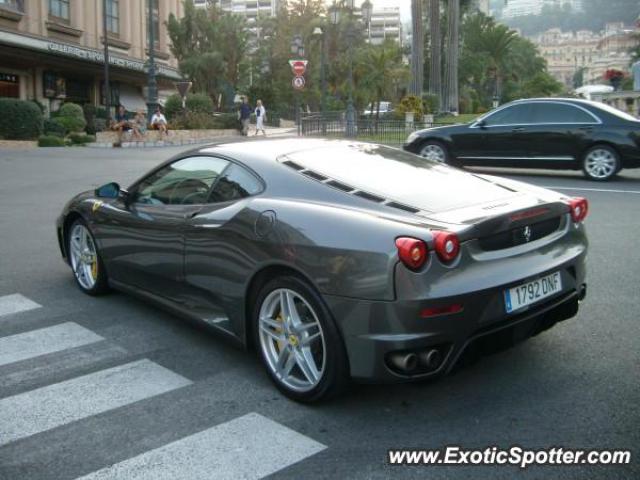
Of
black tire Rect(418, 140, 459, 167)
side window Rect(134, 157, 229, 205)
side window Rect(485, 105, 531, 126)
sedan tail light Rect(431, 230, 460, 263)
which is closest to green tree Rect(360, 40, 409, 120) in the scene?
black tire Rect(418, 140, 459, 167)

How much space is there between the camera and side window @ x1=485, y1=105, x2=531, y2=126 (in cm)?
1406

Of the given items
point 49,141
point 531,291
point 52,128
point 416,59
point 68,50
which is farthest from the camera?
point 68,50

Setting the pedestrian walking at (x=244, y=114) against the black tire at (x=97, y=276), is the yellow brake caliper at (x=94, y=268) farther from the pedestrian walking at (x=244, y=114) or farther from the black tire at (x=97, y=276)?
the pedestrian walking at (x=244, y=114)

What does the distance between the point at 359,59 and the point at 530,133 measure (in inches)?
1556

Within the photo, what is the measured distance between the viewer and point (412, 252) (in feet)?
10.8

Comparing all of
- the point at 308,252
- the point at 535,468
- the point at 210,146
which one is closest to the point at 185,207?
the point at 210,146

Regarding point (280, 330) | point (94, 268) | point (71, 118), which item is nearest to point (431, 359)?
point (280, 330)

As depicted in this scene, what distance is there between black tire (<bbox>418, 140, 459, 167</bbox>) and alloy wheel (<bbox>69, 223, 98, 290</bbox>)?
987 centimetres

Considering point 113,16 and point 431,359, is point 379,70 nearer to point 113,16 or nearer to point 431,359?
point 113,16

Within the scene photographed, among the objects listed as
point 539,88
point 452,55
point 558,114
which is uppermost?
point 539,88

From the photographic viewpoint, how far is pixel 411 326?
3289 millimetres

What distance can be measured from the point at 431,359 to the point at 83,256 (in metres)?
3.60

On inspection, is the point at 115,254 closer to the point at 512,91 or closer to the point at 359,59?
the point at 359,59

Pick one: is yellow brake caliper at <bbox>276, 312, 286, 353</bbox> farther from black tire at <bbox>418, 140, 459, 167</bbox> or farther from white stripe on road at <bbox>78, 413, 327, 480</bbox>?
black tire at <bbox>418, 140, 459, 167</bbox>
